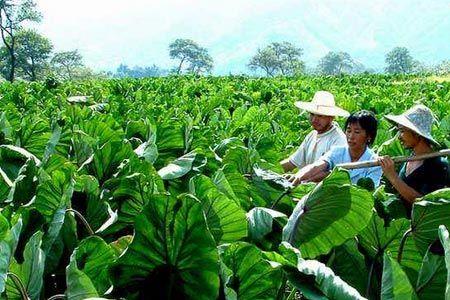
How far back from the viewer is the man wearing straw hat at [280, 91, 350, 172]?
4.29 metres

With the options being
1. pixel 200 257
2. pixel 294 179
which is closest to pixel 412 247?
pixel 200 257

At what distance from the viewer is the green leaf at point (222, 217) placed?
1342mm

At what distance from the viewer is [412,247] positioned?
1.48 m

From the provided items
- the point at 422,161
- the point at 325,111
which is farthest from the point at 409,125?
the point at 325,111

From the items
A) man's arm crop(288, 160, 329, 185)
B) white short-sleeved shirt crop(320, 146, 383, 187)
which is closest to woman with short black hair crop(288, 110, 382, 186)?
white short-sleeved shirt crop(320, 146, 383, 187)

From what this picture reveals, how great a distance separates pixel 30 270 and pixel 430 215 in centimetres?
83

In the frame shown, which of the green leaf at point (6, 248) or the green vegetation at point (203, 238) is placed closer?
the green leaf at point (6, 248)

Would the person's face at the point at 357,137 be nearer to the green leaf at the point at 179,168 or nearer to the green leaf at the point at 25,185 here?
the green leaf at the point at 179,168

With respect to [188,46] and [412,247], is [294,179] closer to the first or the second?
[412,247]

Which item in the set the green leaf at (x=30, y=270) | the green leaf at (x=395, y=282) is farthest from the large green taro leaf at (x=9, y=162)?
the green leaf at (x=395, y=282)

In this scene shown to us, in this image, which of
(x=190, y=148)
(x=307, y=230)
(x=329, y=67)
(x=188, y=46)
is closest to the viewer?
(x=307, y=230)

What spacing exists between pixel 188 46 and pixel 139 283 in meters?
107

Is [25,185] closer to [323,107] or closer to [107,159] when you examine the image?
[107,159]

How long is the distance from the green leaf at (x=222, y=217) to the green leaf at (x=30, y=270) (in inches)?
14.4
